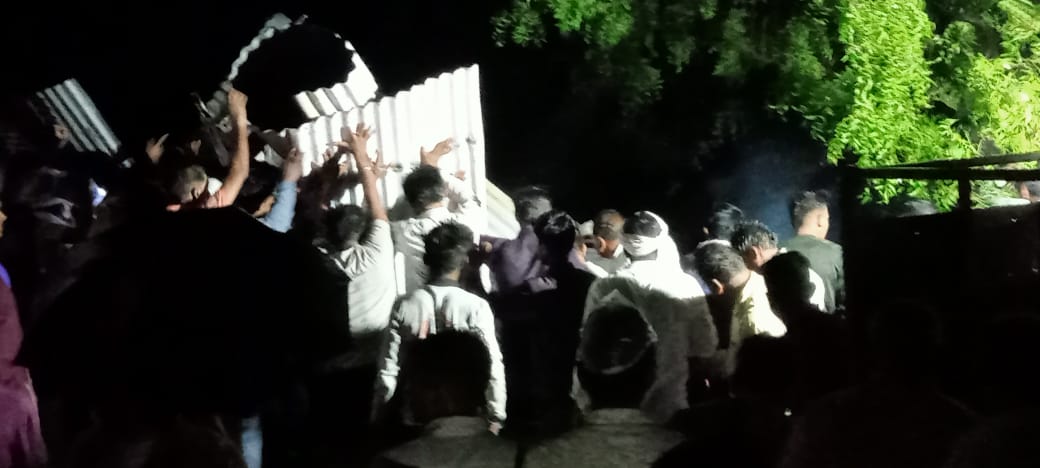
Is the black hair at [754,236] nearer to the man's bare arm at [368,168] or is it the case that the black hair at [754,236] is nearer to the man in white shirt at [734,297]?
the man in white shirt at [734,297]

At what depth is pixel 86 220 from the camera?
2361 millimetres

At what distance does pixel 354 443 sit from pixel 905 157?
5.76 feet

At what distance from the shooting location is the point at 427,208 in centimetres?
234

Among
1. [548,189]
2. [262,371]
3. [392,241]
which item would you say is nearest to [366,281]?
[392,241]

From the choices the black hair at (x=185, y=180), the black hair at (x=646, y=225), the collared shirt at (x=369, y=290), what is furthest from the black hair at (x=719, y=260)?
the black hair at (x=185, y=180)

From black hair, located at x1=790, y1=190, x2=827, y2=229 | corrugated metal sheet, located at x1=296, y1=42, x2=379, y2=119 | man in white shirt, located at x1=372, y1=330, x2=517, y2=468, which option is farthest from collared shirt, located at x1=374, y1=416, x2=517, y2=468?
black hair, located at x1=790, y1=190, x2=827, y2=229

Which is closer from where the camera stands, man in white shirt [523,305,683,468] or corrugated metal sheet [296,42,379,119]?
man in white shirt [523,305,683,468]

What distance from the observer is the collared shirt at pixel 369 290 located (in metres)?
2.30

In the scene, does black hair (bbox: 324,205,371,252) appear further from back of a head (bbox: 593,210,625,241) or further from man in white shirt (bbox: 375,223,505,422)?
back of a head (bbox: 593,210,625,241)

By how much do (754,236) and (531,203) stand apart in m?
0.62

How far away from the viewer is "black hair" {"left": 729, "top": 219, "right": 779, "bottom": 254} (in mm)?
2396

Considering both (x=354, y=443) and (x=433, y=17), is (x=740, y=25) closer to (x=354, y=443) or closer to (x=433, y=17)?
(x=433, y=17)

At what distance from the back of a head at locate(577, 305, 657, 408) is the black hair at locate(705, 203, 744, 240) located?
0.31 metres

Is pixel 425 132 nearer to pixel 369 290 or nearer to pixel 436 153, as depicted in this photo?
pixel 436 153
